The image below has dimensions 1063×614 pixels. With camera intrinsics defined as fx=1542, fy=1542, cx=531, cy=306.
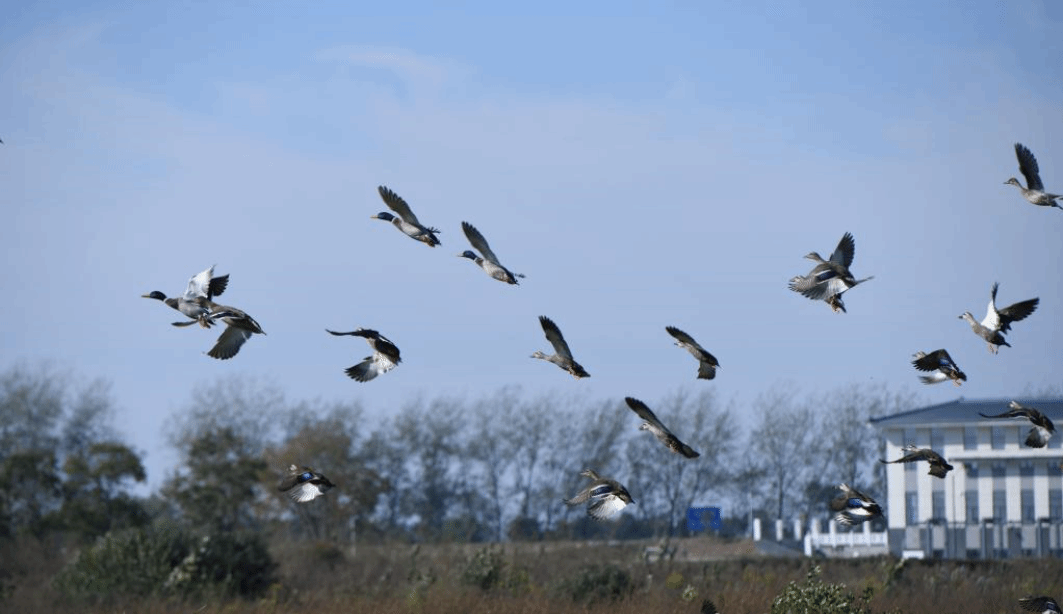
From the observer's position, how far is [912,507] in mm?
60375

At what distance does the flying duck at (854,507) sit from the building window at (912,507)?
142ft

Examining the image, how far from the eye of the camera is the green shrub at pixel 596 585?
27328 mm

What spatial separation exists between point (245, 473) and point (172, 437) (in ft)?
57.1

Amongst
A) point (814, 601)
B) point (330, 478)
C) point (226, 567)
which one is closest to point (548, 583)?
point (226, 567)

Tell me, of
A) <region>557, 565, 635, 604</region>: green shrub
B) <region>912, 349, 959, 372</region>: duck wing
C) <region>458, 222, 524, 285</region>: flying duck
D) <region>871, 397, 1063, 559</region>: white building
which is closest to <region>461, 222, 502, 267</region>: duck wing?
<region>458, 222, 524, 285</region>: flying duck

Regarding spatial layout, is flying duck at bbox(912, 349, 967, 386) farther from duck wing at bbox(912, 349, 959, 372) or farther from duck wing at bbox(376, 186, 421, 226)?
duck wing at bbox(376, 186, 421, 226)

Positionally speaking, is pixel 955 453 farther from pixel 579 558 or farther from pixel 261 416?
pixel 261 416

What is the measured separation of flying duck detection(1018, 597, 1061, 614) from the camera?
19.6 metres

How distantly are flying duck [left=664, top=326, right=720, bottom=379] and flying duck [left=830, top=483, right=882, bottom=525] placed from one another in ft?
8.13

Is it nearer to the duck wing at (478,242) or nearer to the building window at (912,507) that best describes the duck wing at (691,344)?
the duck wing at (478,242)

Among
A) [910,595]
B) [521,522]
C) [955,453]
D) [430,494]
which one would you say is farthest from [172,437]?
[910,595]

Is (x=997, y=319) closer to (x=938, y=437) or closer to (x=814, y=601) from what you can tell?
(x=814, y=601)

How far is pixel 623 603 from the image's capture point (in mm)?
24266

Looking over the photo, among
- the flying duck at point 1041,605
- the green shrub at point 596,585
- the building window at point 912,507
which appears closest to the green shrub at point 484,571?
the green shrub at point 596,585
